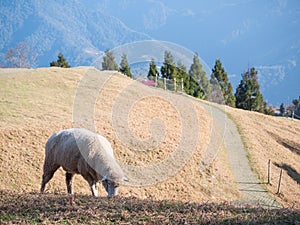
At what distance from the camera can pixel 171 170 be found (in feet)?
83.3

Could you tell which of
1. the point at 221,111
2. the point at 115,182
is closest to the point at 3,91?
the point at 115,182

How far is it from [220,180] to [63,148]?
17.4 metres

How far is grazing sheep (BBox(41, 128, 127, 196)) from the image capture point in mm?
12336

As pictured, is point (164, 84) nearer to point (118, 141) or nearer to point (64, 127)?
point (118, 141)

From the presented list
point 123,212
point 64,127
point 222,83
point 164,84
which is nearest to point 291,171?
point 64,127

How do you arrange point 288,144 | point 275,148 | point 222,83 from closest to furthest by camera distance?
1. point 275,148
2. point 288,144
3. point 222,83

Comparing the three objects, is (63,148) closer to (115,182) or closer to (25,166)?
(115,182)

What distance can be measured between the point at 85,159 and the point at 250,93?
6904cm

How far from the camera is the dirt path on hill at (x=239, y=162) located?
91.2ft

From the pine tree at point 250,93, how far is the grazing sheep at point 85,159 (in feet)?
219

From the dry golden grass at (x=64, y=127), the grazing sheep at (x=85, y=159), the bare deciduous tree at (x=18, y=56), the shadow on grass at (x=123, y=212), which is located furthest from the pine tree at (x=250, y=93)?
the shadow on grass at (x=123, y=212)

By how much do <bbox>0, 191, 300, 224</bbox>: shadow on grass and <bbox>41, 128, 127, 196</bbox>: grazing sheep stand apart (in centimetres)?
180

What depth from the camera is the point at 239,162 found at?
114 ft

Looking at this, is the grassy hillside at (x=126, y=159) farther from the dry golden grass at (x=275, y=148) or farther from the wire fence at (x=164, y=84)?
the wire fence at (x=164, y=84)
